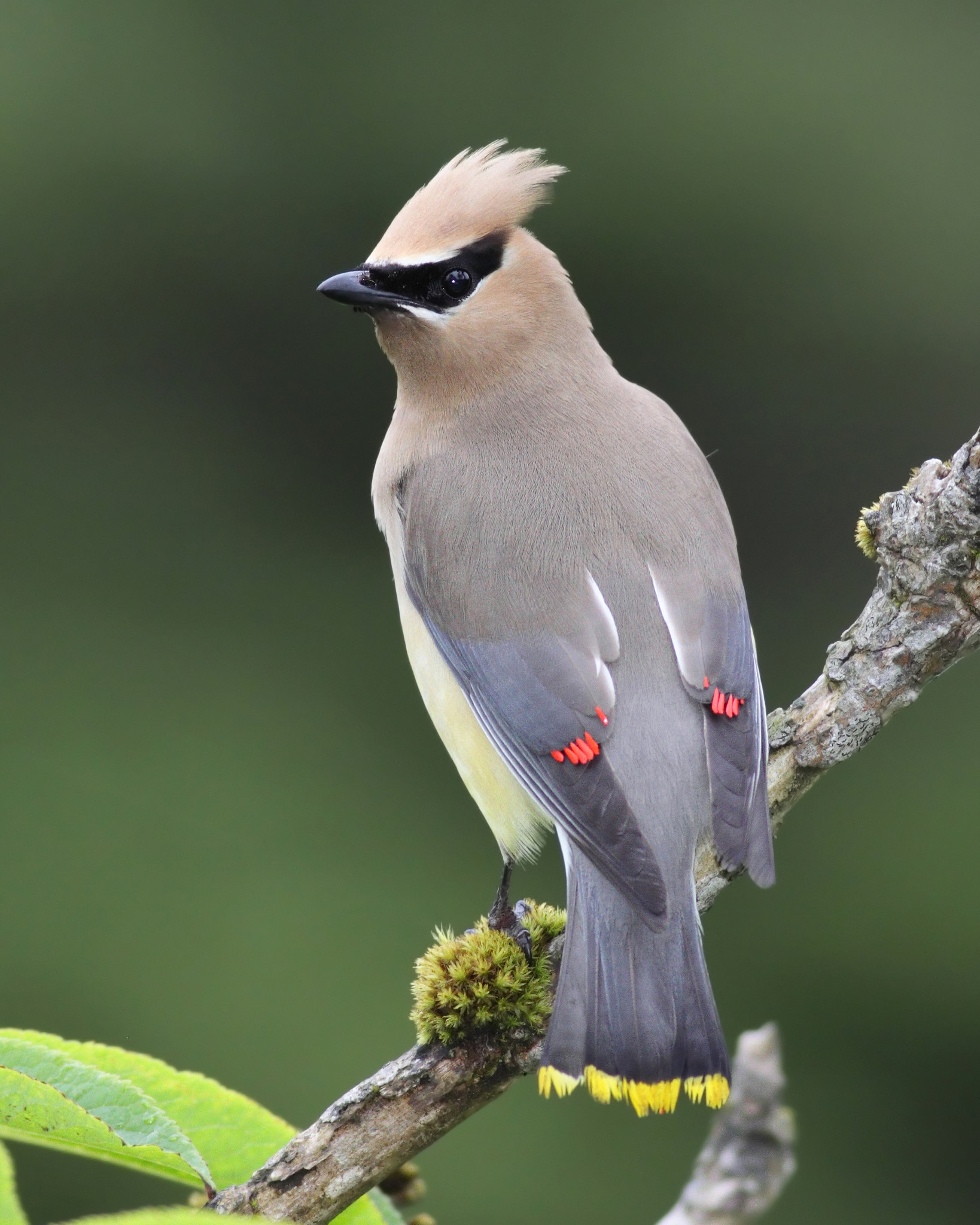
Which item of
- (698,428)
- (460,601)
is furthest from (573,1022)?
(698,428)

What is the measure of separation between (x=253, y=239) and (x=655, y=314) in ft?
6.05

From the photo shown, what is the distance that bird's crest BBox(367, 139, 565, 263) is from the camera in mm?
3293

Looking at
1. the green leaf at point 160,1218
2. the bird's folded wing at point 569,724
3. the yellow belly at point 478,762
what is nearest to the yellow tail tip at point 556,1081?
the bird's folded wing at point 569,724

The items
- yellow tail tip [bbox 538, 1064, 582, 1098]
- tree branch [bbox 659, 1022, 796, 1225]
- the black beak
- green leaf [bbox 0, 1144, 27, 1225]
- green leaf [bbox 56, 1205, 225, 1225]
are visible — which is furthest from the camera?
the black beak

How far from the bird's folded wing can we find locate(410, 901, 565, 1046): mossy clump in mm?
207

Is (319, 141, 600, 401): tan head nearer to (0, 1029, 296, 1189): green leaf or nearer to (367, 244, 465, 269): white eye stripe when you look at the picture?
(367, 244, 465, 269): white eye stripe

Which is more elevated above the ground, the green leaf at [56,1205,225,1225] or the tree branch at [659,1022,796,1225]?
the green leaf at [56,1205,225,1225]

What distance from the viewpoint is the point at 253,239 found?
6.76m

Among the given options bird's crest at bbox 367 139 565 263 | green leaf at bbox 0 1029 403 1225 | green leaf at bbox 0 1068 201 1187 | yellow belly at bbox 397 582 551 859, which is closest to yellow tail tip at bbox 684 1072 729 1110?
green leaf at bbox 0 1029 403 1225

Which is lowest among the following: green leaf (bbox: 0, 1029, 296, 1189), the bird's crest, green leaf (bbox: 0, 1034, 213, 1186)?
green leaf (bbox: 0, 1029, 296, 1189)

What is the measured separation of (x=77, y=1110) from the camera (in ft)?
4.75

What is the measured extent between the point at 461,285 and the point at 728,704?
1.23 metres

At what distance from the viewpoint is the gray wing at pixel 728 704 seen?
8.30 feet

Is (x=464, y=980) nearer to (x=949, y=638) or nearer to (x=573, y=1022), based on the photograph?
(x=573, y=1022)
